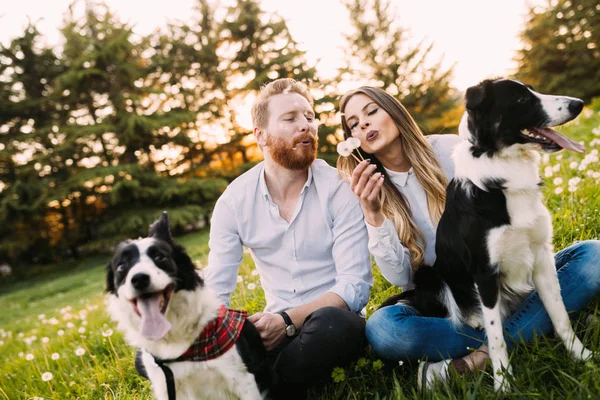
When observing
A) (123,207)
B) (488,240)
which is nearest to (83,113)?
(123,207)

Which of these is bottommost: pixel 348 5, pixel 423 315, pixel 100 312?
pixel 100 312

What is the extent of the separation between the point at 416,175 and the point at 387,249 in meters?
0.68

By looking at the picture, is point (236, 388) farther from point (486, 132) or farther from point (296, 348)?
point (486, 132)

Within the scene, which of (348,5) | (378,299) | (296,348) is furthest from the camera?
(348,5)

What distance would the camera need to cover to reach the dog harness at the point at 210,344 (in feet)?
6.93

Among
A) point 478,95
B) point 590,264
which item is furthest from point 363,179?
point 590,264

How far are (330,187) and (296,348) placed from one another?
3.52ft

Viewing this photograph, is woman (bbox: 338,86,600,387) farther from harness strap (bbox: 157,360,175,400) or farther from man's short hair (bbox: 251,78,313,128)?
harness strap (bbox: 157,360,175,400)

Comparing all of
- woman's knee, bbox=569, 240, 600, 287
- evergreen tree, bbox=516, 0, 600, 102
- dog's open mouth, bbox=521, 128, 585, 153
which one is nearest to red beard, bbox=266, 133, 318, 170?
dog's open mouth, bbox=521, 128, 585, 153

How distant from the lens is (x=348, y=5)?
835 inches

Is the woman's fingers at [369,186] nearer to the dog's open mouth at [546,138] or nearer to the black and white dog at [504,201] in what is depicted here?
the black and white dog at [504,201]

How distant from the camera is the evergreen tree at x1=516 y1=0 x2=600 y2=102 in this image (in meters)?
22.2

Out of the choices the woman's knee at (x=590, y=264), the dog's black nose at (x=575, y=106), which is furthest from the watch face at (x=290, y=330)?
the dog's black nose at (x=575, y=106)

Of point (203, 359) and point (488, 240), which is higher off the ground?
point (488, 240)
